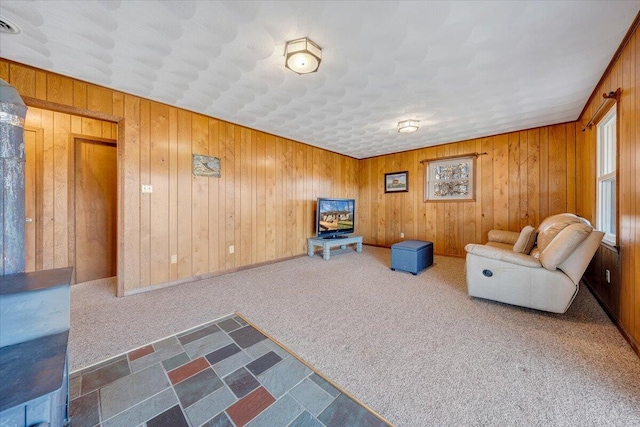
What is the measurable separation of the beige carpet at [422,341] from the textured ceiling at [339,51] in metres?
2.29

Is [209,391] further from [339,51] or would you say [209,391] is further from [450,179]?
[450,179]

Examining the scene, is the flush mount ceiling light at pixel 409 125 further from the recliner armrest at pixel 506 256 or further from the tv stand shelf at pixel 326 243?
the tv stand shelf at pixel 326 243

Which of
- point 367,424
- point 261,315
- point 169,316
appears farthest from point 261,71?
point 367,424

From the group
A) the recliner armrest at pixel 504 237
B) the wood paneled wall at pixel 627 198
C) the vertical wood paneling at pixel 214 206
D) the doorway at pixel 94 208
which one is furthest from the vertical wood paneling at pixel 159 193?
the recliner armrest at pixel 504 237

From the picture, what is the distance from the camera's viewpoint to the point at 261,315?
2275 millimetres

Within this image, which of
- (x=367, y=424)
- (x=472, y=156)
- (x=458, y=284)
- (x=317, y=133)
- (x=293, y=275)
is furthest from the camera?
(x=472, y=156)

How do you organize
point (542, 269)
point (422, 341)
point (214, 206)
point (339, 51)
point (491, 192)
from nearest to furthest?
point (422, 341)
point (339, 51)
point (542, 269)
point (214, 206)
point (491, 192)

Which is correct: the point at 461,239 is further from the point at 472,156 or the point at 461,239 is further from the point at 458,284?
the point at 458,284

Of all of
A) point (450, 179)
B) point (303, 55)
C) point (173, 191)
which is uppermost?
point (303, 55)

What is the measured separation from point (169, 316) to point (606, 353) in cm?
347

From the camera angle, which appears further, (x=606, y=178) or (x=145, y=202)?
(x=145, y=202)

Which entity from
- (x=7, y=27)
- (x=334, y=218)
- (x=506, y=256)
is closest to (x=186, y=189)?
(x=7, y=27)

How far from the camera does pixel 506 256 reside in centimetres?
230

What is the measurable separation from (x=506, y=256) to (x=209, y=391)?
2684 mm
